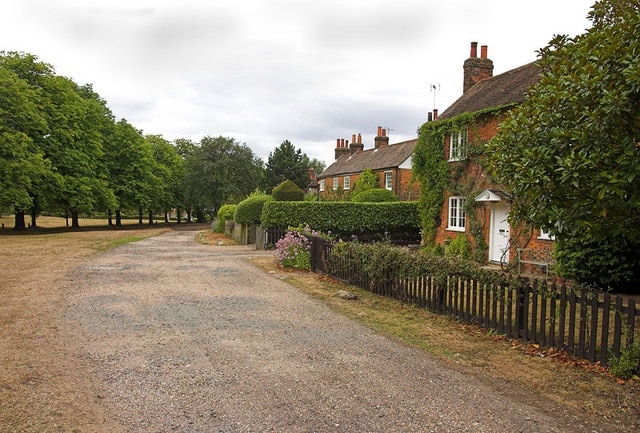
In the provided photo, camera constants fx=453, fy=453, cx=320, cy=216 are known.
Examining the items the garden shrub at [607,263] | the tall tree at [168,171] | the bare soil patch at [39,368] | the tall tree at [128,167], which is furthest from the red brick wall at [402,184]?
the tall tree at [168,171]

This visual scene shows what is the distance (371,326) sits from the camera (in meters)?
8.45

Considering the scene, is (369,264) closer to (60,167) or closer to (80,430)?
(80,430)

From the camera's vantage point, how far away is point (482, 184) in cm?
1894

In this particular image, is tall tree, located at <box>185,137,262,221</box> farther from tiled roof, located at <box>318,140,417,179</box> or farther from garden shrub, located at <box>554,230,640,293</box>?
garden shrub, located at <box>554,230,640,293</box>

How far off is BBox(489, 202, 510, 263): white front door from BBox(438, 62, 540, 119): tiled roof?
419 centimetres

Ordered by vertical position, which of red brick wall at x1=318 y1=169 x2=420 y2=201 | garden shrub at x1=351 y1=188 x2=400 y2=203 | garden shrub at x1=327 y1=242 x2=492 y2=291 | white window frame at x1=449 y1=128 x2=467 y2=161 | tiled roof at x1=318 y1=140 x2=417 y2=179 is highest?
tiled roof at x1=318 y1=140 x2=417 y2=179

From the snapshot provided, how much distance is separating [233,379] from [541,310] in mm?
4743

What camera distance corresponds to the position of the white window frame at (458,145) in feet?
65.5

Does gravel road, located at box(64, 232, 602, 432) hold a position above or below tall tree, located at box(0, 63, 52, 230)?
below

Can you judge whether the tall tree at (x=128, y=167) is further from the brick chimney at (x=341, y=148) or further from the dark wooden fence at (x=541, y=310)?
the dark wooden fence at (x=541, y=310)

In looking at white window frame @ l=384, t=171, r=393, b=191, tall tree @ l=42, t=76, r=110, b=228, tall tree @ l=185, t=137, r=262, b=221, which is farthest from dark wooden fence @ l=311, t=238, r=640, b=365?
tall tree @ l=185, t=137, r=262, b=221

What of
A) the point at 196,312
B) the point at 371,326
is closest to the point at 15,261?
the point at 196,312

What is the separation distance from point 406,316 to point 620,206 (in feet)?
15.0

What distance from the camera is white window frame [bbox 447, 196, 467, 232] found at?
2047cm
